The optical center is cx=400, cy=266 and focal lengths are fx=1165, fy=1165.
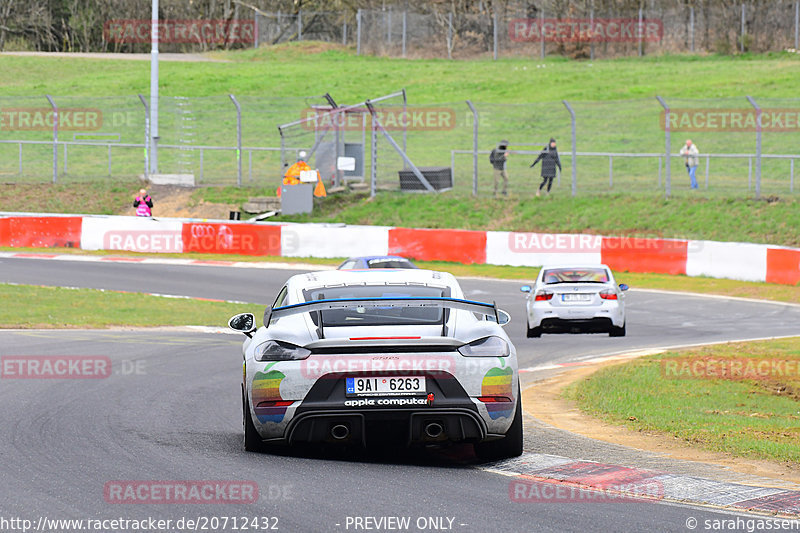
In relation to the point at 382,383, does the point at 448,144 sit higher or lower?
higher

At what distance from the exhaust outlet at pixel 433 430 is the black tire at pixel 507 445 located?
1.56ft

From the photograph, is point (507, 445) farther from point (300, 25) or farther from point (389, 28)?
point (300, 25)

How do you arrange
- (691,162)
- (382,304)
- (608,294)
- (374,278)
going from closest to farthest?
1. (382,304)
2. (374,278)
3. (608,294)
4. (691,162)

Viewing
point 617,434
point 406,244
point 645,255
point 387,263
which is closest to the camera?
point 617,434

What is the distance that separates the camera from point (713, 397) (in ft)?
40.5

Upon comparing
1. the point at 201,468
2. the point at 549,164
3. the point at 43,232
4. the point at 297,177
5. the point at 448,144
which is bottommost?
the point at 201,468

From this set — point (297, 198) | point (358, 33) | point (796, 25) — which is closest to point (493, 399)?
point (297, 198)

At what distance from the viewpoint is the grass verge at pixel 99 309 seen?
1892 cm

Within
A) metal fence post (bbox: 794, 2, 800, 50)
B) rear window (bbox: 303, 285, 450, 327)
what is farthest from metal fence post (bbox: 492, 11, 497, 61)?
rear window (bbox: 303, 285, 450, 327)

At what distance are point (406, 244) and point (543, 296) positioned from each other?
11559 millimetres

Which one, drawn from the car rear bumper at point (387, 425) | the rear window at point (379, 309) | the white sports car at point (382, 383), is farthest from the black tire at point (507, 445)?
the rear window at point (379, 309)

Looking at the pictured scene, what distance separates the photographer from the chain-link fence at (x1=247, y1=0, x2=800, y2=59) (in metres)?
56.0

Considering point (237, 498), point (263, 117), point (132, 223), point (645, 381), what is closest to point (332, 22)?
point (263, 117)

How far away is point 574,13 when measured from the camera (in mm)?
59438
